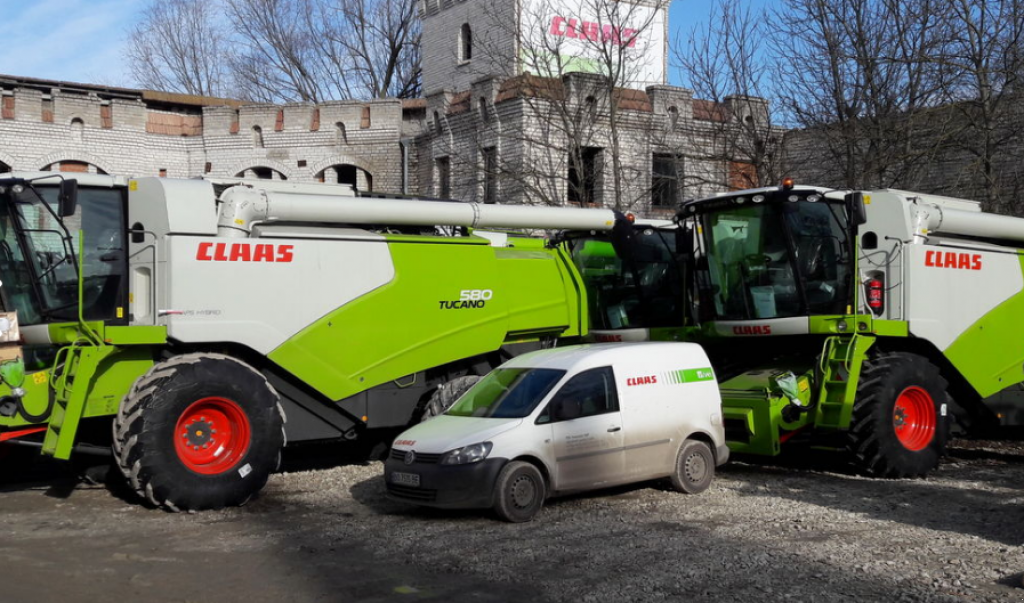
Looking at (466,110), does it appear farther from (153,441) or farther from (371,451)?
(153,441)

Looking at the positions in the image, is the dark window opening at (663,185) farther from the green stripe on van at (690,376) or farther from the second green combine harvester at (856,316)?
the green stripe on van at (690,376)

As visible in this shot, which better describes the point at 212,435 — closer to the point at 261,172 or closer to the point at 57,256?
the point at 57,256

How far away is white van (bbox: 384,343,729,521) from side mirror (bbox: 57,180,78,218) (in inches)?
163

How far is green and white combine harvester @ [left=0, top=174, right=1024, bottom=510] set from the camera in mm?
11008

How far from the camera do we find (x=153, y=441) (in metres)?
10.5

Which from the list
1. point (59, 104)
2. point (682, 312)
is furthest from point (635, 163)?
point (59, 104)

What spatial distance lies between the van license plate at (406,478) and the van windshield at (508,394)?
1.00 metres

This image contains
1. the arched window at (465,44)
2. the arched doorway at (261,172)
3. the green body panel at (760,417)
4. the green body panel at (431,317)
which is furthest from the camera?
the arched window at (465,44)

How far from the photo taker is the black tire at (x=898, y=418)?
494 inches

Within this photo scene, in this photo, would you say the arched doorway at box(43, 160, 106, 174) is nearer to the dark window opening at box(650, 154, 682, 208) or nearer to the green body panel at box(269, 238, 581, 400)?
the dark window opening at box(650, 154, 682, 208)

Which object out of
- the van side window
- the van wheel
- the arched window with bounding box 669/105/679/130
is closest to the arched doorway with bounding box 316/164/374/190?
the arched window with bounding box 669/105/679/130

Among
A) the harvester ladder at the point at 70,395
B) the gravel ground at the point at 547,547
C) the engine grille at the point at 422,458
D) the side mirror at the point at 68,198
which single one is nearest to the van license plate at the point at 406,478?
the engine grille at the point at 422,458

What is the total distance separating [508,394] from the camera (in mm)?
10906

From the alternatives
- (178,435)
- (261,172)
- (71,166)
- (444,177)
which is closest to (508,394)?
(178,435)
